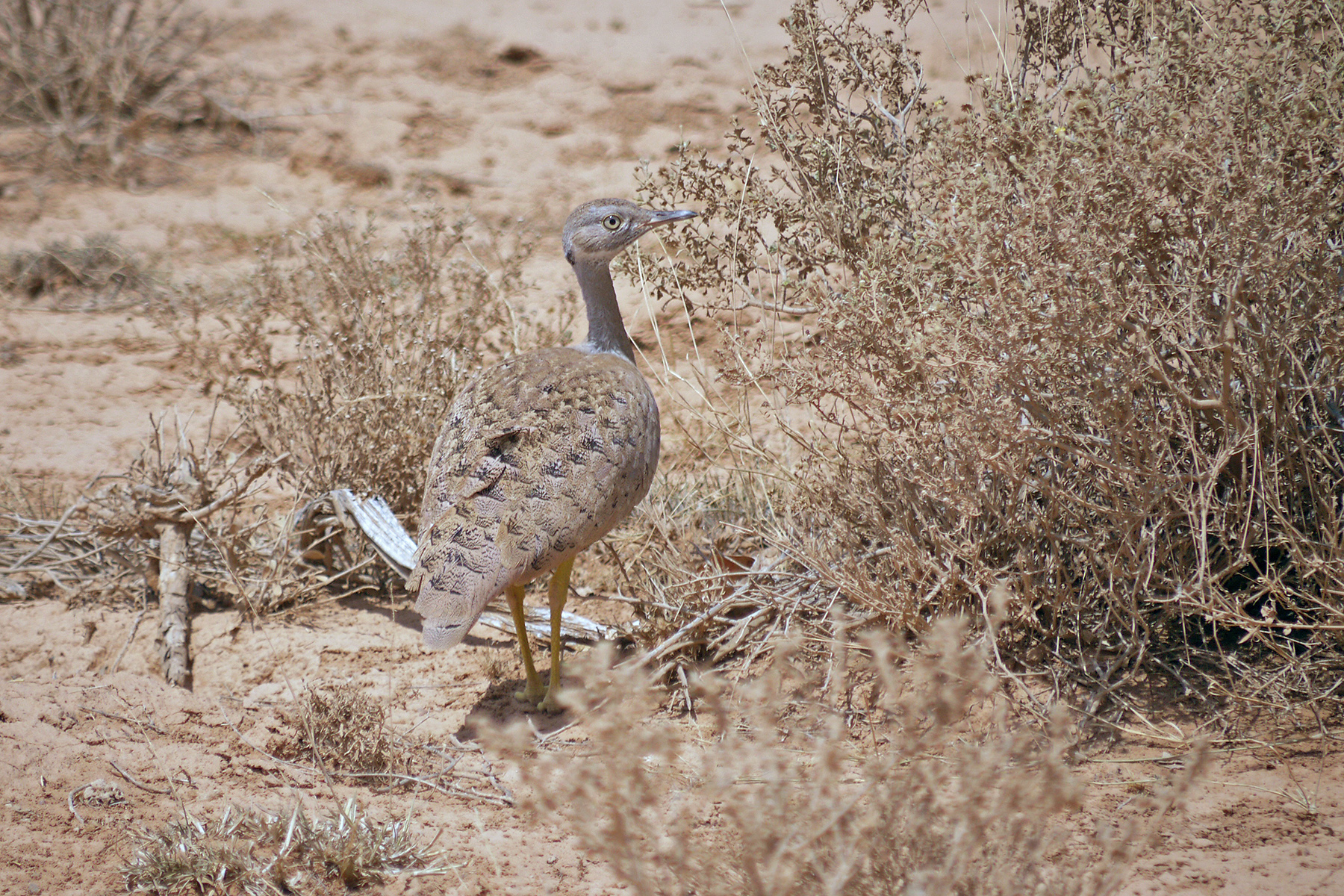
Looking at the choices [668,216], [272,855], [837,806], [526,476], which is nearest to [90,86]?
[668,216]

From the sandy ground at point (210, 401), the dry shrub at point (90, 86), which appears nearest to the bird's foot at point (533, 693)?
the sandy ground at point (210, 401)

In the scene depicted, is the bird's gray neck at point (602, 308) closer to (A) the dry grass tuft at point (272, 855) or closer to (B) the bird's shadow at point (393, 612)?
(B) the bird's shadow at point (393, 612)

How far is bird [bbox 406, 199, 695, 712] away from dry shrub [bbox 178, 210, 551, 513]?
2.01 feet

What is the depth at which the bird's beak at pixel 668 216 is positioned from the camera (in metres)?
4.19

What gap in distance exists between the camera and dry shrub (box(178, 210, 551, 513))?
4.62 meters

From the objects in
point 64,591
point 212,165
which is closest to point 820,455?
point 64,591

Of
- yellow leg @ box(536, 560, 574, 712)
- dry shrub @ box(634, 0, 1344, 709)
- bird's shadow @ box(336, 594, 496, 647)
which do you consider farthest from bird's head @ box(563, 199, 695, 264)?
bird's shadow @ box(336, 594, 496, 647)

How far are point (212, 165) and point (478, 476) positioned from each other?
6810mm

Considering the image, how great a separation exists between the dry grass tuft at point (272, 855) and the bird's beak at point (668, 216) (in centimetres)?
248

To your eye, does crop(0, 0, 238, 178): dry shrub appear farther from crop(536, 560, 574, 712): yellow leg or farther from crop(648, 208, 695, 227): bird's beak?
crop(536, 560, 574, 712): yellow leg

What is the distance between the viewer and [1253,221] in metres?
2.83

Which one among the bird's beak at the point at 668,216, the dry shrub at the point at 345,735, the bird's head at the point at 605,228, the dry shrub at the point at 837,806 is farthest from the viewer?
the bird's head at the point at 605,228

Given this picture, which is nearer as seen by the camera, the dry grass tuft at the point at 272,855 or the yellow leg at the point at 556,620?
the dry grass tuft at the point at 272,855

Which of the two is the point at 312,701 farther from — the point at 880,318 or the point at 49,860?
the point at 880,318
